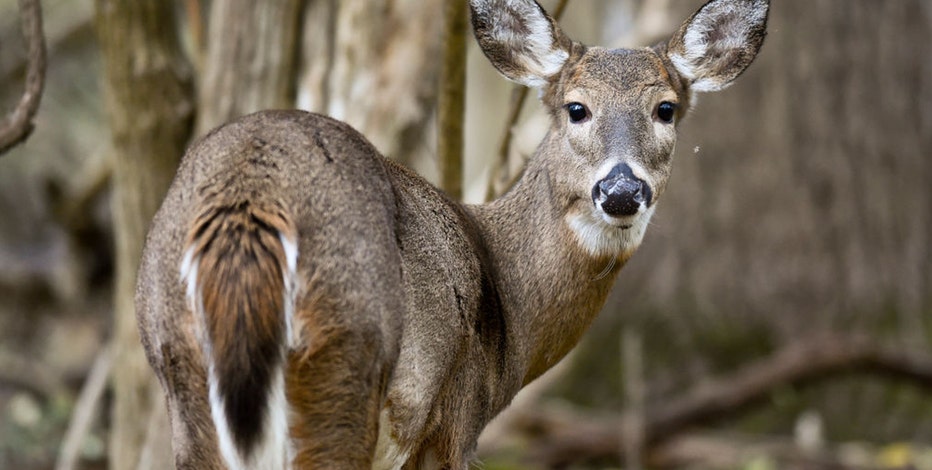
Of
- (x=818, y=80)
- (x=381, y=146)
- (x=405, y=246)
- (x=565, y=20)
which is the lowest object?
(x=405, y=246)

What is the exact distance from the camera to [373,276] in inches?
172

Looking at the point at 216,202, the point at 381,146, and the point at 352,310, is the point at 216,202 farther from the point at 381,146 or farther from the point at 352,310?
the point at 381,146

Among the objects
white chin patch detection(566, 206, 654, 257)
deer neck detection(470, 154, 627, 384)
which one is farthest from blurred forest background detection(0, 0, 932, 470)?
white chin patch detection(566, 206, 654, 257)

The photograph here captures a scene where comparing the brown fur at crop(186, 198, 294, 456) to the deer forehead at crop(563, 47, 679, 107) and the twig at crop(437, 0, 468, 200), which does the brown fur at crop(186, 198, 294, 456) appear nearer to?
the deer forehead at crop(563, 47, 679, 107)

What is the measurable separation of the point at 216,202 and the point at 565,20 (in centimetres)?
1966

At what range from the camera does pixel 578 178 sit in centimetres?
594

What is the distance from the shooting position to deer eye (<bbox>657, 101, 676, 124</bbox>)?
605 cm

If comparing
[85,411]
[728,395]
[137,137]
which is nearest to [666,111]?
[137,137]

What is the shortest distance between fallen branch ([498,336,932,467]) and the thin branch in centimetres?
584

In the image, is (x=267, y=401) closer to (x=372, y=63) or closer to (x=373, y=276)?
(x=373, y=276)

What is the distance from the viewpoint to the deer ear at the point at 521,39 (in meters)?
6.37

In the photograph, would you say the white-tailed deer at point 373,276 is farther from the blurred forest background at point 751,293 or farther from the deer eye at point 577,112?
the blurred forest background at point 751,293

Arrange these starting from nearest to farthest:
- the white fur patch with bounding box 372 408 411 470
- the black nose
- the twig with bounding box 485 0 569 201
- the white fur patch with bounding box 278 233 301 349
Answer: the white fur patch with bounding box 278 233 301 349 < the white fur patch with bounding box 372 408 411 470 < the black nose < the twig with bounding box 485 0 569 201

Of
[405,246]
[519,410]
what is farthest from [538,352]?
[519,410]
